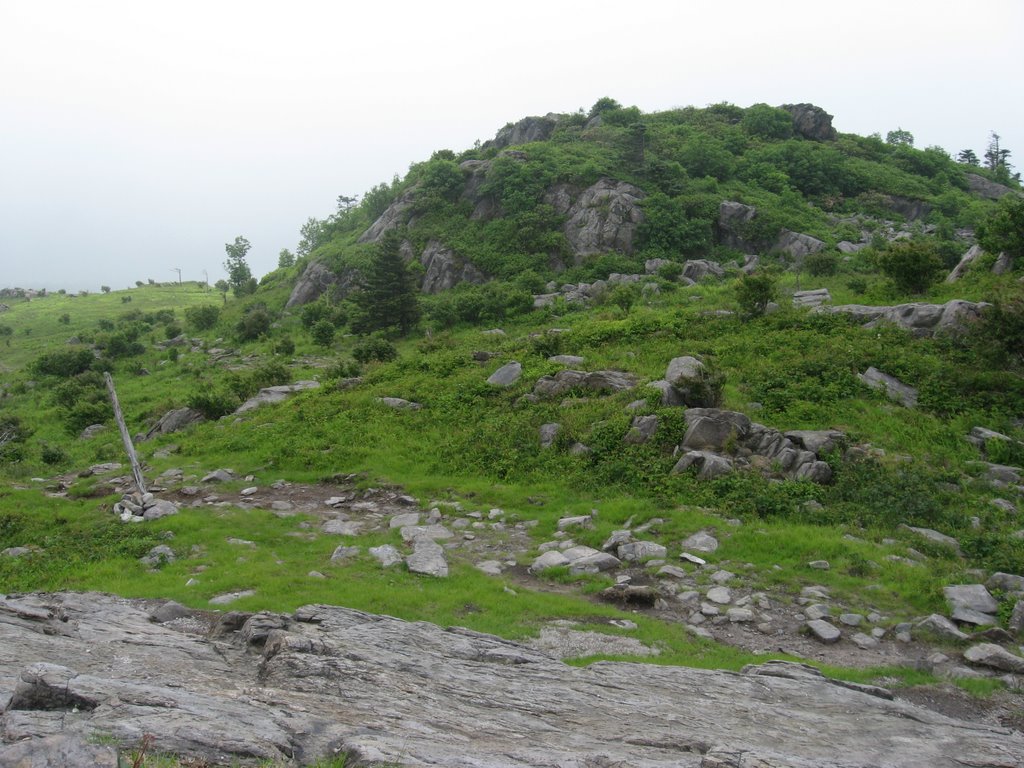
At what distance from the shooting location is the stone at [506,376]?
25156 mm

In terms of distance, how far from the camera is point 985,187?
2429 inches

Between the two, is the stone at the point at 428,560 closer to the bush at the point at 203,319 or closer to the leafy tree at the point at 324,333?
the leafy tree at the point at 324,333

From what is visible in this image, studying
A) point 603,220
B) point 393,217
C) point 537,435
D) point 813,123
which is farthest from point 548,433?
point 813,123

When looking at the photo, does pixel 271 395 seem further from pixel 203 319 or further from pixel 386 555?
pixel 203 319

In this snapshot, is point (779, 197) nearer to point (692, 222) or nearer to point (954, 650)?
point (692, 222)

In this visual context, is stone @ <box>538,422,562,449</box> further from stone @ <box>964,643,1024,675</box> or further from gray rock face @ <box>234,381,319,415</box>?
gray rock face @ <box>234,381,319,415</box>

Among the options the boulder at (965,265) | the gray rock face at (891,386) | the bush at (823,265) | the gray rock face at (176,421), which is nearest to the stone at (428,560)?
the gray rock face at (891,386)

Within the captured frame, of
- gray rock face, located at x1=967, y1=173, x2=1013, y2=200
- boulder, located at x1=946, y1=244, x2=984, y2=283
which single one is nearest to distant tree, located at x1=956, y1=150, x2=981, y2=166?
gray rock face, located at x1=967, y1=173, x2=1013, y2=200

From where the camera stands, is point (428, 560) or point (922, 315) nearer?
point (428, 560)

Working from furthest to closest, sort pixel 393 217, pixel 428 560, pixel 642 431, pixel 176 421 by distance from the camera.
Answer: pixel 393 217, pixel 176 421, pixel 642 431, pixel 428 560

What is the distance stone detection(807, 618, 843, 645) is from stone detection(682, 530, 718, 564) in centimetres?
306

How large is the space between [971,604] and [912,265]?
2004cm

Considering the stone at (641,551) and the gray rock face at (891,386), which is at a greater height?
the gray rock face at (891,386)

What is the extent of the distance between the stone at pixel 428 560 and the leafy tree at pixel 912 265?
77.7ft
